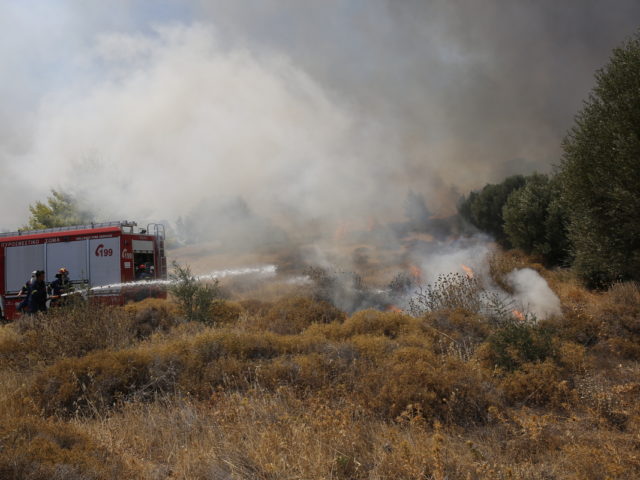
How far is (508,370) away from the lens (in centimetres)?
627

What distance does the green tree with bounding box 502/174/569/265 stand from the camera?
19844mm

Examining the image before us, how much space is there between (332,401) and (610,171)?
9.41 m

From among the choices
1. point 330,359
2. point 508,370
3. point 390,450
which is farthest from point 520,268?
point 390,450

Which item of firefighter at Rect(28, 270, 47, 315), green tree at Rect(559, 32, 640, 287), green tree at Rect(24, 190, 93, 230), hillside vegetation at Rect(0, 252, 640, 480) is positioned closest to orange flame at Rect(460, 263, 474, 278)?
green tree at Rect(559, 32, 640, 287)

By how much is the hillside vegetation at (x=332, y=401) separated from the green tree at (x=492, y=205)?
66.7ft

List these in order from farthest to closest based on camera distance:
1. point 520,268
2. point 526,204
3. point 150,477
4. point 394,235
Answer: point 394,235 → point 526,204 → point 520,268 → point 150,477

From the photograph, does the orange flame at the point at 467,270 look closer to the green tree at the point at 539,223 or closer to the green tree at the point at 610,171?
the green tree at the point at 610,171

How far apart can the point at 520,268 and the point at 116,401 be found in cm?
1155

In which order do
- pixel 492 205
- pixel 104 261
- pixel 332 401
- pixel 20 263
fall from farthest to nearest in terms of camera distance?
pixel 492 205 → pixel 20 263 → pixel 104 261 → pixel 332 401

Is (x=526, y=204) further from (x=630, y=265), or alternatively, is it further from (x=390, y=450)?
(x=390, y=450)

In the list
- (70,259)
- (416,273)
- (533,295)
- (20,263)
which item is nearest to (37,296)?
(70,259)

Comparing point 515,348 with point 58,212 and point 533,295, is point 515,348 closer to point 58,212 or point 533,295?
point 533,295

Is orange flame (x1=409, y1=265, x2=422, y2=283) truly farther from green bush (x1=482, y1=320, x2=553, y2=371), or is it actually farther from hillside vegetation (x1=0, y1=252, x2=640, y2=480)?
green bush (x1=482, y1=320, x2=553, y2=371)

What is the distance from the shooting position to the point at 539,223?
20984 millimetres
